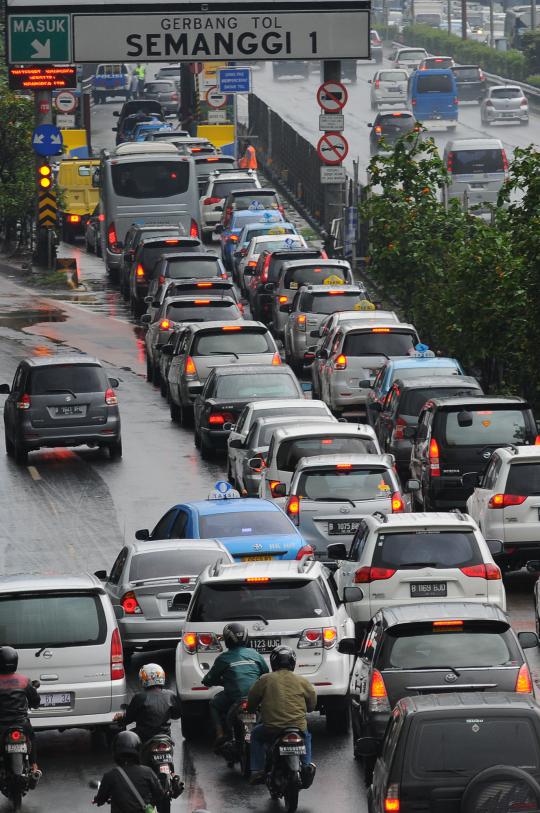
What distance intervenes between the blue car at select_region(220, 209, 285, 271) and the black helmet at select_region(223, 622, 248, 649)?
39.0m

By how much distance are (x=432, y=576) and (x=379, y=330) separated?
1578 centimetres

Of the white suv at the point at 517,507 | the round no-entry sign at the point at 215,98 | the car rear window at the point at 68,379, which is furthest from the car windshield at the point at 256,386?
the round no-entry sign at the point at 215,98

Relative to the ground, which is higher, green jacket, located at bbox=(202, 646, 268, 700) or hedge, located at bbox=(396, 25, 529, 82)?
green jacket, located at bbox=(202, 646, 268, 700)

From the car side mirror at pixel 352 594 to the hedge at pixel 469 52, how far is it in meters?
83.1

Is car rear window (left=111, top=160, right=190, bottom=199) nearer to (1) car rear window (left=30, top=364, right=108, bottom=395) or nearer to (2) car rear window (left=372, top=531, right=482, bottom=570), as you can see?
(1) car rear window (left=30, top=364, right=108, bottom=395)

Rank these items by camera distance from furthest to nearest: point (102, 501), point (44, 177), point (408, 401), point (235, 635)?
point (44, 177), point (408, 401), point (102, 501), point (235, 635)

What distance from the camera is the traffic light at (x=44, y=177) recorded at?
54594 millimetres

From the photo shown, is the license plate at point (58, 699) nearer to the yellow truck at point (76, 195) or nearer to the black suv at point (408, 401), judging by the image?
the black suv at point (408, 401)

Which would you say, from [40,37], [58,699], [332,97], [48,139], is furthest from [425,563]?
[48,139]

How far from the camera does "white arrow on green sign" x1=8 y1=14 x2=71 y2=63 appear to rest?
4972 cm

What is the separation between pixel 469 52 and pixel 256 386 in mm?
80290

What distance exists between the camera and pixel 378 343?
34344 mm

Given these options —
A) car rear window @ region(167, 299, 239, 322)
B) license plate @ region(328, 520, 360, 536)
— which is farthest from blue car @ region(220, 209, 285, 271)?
license plate @ region(328, 520, 360, 536)

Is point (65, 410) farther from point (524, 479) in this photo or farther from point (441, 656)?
point (441, 656)
